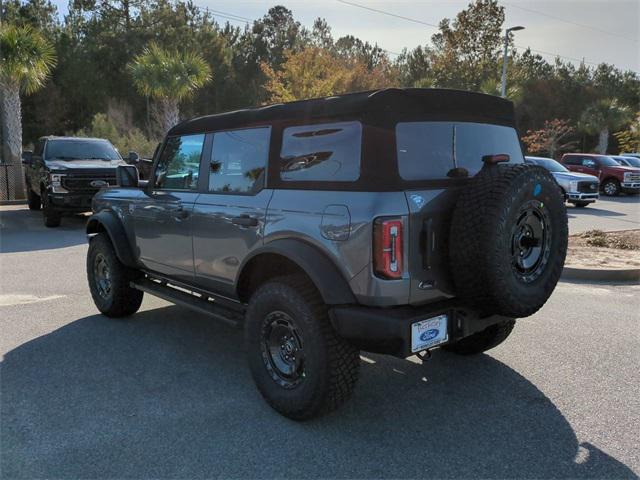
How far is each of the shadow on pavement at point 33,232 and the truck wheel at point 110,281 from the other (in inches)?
174

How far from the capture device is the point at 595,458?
288cm

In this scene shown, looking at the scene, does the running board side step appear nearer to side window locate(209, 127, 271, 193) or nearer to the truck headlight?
side window locate(209, 127, 271, 193)

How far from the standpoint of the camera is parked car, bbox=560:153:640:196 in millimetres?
21391

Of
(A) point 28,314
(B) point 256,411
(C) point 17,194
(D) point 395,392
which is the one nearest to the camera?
(B) point 256,411

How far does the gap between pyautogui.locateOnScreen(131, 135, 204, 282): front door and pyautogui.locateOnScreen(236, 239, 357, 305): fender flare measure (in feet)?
4.40

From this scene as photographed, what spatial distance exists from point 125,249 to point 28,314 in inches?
54.9

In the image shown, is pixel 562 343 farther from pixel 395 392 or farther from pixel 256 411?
pixel 256 411

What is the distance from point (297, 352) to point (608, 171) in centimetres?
2240

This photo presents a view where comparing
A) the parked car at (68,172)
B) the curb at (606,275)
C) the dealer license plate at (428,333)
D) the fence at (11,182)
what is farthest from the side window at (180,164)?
the fence at (11,182)

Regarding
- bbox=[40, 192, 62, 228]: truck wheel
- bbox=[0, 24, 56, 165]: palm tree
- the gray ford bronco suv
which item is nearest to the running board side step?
the gray ford bronco suv

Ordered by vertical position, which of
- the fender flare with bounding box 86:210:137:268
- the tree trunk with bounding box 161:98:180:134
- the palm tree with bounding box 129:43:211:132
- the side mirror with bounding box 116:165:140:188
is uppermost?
the palm tree with bounding box 129:43:211:132

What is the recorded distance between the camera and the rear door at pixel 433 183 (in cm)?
299

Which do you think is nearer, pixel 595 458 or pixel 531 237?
pixel 595 458

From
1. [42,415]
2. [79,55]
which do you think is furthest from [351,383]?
[79,55]
